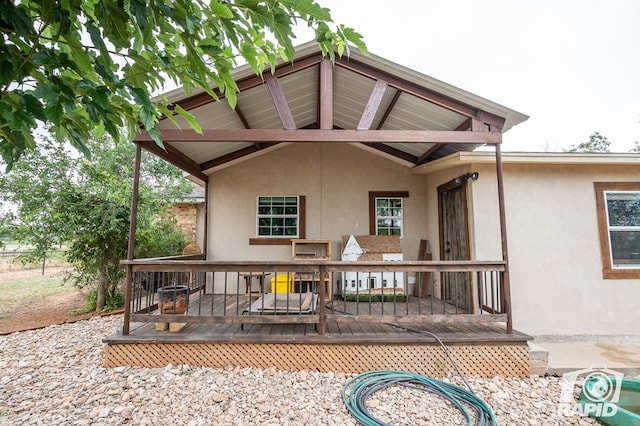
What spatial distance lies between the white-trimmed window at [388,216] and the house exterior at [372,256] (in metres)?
0.24

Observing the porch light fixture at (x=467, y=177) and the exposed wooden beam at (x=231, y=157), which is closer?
the porch light fixture at (x=467, y=177)

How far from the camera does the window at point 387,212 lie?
660 cm

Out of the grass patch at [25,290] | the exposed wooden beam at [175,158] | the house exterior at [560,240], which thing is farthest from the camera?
the grass patch at [25,290]

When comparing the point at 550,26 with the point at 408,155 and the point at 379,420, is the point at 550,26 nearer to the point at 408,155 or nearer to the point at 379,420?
the point at 408,155

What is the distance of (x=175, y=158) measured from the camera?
5.32 metres

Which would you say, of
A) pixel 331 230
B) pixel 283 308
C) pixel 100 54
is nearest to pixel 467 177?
pixel 331 230

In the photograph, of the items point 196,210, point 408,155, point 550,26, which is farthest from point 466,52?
point 196,210

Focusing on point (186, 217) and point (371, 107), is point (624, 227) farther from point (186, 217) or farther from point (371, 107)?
point (186, 217)

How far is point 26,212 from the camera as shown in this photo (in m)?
6.03

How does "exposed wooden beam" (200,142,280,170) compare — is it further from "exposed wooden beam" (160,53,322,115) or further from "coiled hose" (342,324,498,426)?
"coiled hose" (342,324,498,426)

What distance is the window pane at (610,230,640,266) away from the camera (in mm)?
4801

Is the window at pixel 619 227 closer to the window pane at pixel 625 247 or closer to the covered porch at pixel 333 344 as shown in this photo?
the window pane at pixel 625 247

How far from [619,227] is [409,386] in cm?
449

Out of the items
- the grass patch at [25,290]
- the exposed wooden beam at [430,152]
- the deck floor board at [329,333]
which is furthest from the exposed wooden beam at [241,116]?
the grass patch at [25,290]
